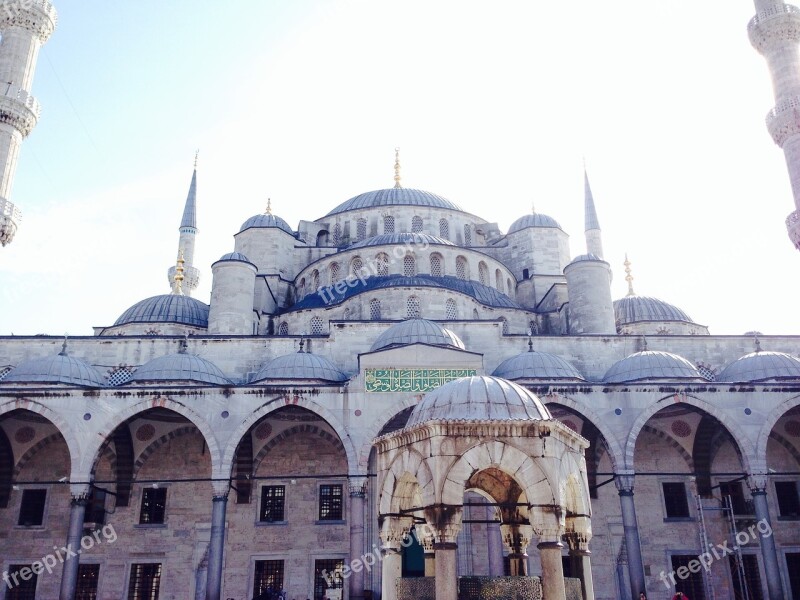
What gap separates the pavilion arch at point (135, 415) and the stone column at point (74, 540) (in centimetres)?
38

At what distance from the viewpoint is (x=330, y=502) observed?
50.4 ft

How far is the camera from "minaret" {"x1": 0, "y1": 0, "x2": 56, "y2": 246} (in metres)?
16.5

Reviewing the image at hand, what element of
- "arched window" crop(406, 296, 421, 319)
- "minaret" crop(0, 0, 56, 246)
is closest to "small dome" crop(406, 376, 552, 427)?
"arched window" crop(406, 296, 421, 319)

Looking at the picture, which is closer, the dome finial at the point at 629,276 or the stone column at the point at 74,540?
the stone column at the point at 74,540

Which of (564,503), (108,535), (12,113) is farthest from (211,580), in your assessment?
(12,113)

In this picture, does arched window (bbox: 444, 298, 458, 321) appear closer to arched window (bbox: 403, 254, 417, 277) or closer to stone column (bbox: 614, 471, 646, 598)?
arched window (bbox: 403, 254, 417, 277)

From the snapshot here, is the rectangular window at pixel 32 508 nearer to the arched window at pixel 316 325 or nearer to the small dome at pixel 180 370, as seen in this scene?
the small dome at pixel 180 370

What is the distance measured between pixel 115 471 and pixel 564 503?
1233cm

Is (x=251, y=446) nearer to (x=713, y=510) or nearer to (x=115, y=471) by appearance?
(x=115, y=471)

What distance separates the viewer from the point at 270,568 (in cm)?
1482

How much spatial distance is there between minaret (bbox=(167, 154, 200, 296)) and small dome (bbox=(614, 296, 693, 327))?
14067 millimetres

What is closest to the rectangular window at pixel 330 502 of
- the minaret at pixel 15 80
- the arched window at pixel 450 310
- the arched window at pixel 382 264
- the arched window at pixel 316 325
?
the arched window at pixel 316 325

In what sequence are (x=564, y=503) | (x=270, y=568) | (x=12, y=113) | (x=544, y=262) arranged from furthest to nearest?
(x=544, y=262) < (x=12, y=113) < (x=270, y=568) < (x=564, y=503)

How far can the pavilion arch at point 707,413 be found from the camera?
43.8 feet
